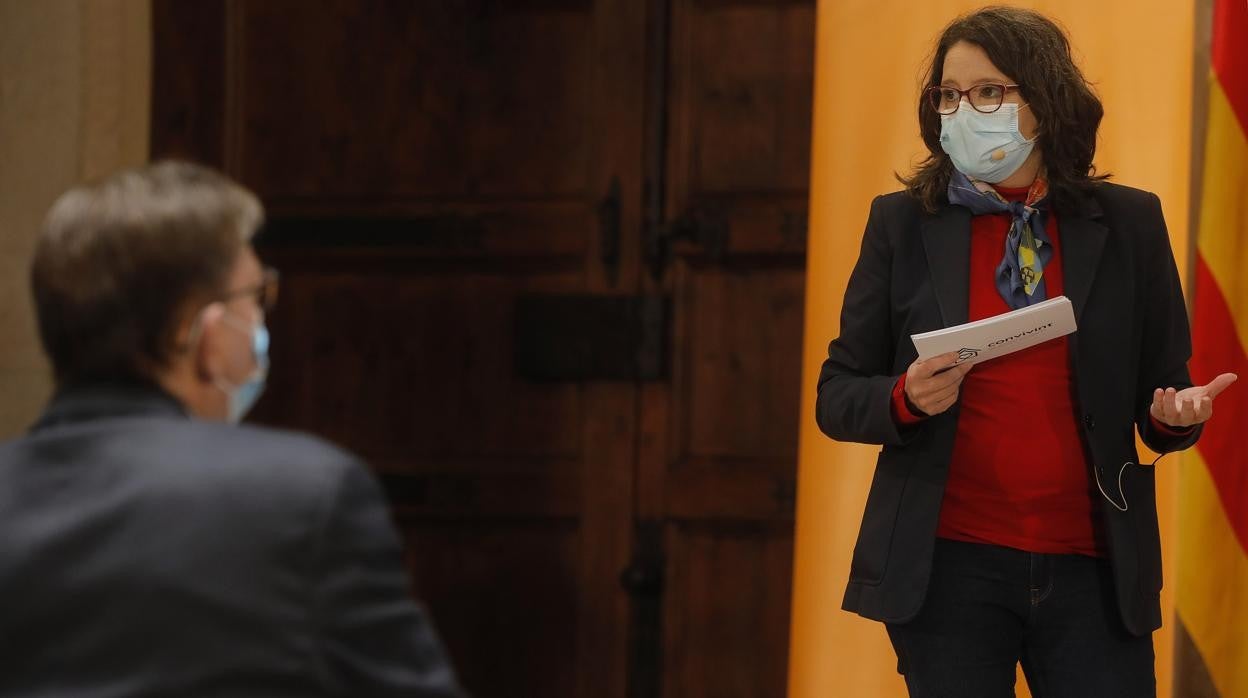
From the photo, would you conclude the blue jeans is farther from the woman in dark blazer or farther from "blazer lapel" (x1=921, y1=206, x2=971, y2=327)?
"blazer lapel" (x1=921, y1=206, x2=971, y2=327)

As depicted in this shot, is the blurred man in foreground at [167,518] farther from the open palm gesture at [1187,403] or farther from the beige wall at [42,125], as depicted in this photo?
the beige wall at [42,125]

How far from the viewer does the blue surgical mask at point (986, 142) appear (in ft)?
7.53

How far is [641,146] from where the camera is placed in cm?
438

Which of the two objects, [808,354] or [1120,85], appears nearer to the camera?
[1120,85]

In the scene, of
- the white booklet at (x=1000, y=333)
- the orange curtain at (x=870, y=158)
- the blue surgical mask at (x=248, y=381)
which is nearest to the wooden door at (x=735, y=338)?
the orange curtain at (x=870, y=158)

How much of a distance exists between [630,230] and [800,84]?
1.98 feet

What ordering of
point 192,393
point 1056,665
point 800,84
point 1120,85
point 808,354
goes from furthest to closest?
point 800,84 < point 808,354 < point 1120,85 < point 1056,665 < point 192,393

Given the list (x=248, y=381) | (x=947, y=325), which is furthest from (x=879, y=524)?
(x=248, y=381)

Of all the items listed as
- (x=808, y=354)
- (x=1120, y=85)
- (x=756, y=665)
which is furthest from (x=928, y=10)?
(x=756, y=665)

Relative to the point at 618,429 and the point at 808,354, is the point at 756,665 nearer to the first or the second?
the point at 618,429

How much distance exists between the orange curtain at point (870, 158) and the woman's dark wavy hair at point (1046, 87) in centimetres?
62

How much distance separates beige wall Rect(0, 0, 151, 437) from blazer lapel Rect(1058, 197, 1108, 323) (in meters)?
2.64

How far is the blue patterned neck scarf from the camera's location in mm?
2273

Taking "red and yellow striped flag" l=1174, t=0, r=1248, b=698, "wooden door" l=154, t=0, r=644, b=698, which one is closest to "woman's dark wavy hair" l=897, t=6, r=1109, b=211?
"red and yellow striped flag" l=1174, t=0, r=1248, b=698
